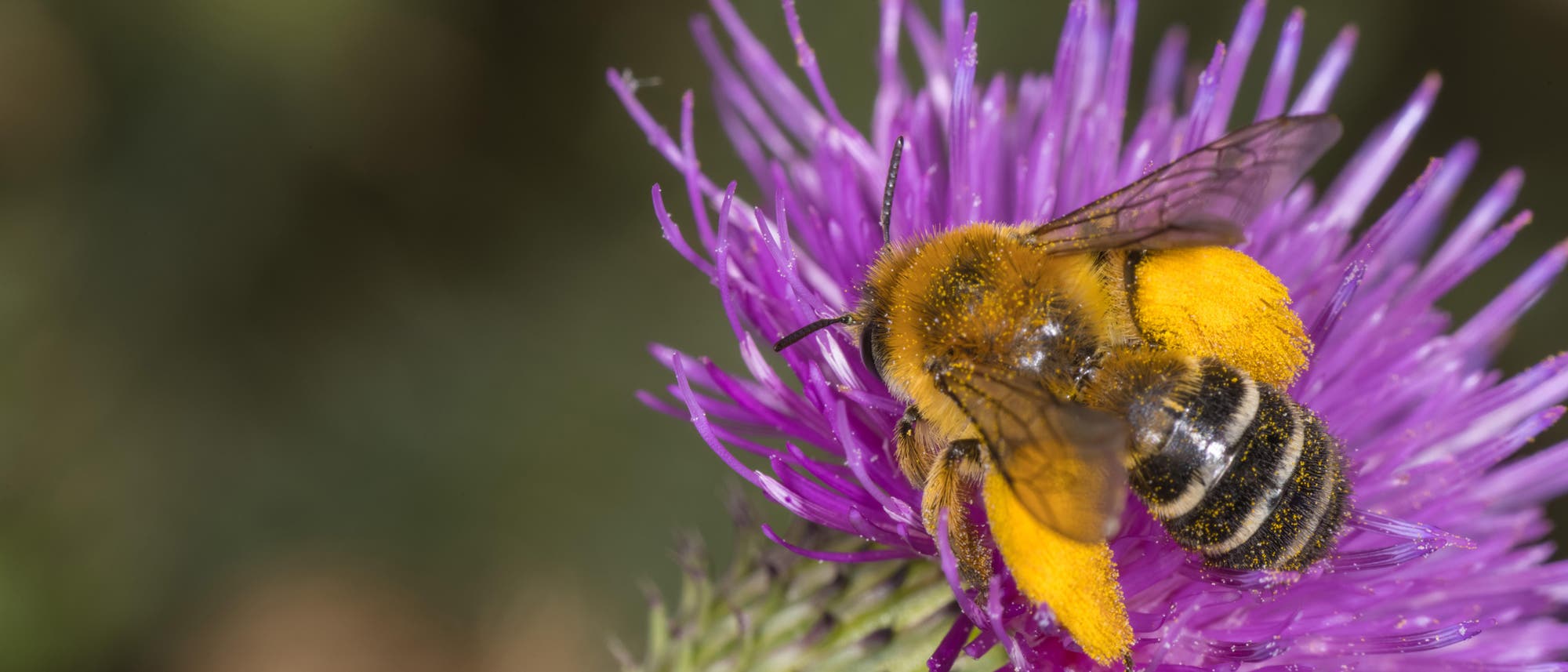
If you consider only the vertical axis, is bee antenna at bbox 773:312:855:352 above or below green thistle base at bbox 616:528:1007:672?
above

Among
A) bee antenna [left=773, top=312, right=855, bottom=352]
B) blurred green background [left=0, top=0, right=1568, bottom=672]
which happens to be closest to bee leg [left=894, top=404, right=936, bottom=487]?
bee antenna [left=773, top=312, right=855, bottom=352]

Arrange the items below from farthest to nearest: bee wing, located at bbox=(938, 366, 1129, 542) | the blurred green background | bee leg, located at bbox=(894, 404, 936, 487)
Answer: the blurred green background → bee leg, located at bbox=(894, 404, 936, 487) → bee wing, located at bbox=(938, 366, 1129, 542)

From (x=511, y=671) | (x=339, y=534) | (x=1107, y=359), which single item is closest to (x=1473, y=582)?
(x=1107, y=359)

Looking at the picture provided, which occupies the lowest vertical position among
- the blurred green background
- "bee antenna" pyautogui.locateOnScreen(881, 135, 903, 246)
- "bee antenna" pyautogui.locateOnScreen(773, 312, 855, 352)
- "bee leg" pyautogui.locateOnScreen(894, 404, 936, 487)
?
the blurred green background

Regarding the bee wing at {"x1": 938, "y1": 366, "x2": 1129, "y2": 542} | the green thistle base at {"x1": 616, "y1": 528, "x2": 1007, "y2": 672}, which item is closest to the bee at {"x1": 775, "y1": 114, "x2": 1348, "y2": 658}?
the bee wing at {"x1": 938, "y1": 366, "x2": 1129, "y2": 542}

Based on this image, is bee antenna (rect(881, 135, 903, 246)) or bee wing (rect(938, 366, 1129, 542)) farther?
bee antenna (rect(881, 135, 903, 246))

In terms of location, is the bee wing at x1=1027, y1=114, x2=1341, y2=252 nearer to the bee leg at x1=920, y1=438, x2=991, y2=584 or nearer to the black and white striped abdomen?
the black and white striped abdomen

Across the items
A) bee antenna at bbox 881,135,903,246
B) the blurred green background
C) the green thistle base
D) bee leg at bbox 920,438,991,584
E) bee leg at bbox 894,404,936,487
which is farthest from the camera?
the blurred green background
